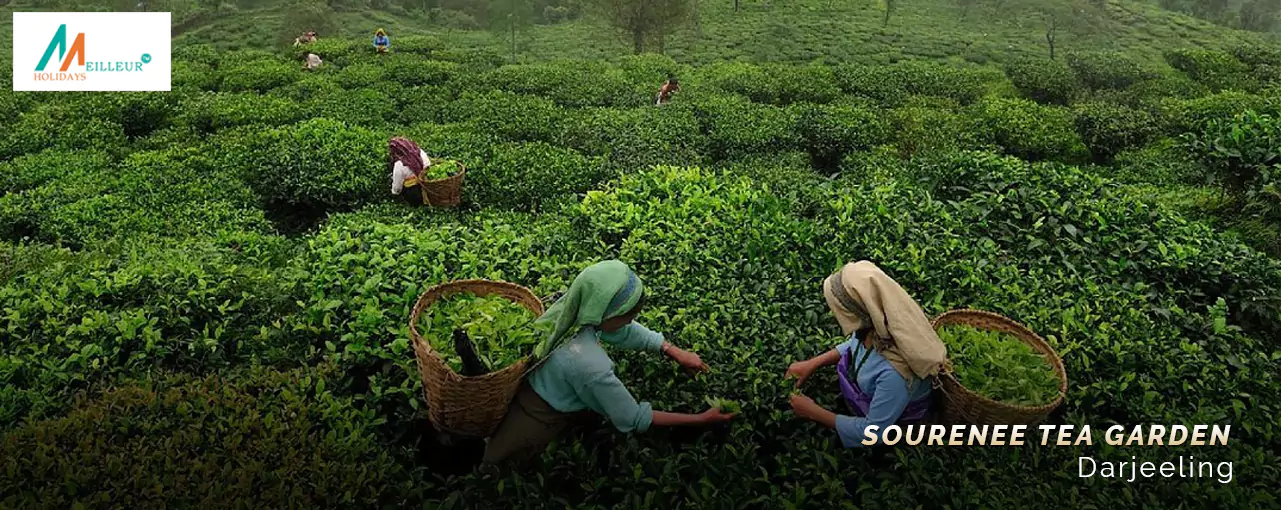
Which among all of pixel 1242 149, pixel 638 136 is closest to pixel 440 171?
pixel 638 136

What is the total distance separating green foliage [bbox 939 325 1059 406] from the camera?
3.65 m

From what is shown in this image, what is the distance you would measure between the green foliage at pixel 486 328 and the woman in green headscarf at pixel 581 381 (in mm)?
191

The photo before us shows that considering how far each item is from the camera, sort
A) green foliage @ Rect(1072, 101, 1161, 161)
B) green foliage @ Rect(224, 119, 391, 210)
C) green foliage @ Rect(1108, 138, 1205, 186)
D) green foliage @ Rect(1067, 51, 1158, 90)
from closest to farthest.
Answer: green foliage @ Rect(224, 119, 391, 210) → green foliage @ Rect(1108, 138, 1205, 186) → green foliage @ Rect(1072, 101, 1161, 161) → green foliage @ Rect(1067, 51, 1158, 90)

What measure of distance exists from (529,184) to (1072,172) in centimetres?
586

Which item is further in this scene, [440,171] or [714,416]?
[440,171]

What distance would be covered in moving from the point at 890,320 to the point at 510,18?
109 feet

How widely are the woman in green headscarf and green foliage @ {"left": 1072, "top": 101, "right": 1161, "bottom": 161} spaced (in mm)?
11638

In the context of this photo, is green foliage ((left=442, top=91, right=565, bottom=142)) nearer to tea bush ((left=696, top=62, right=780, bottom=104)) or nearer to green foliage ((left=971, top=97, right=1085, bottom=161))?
tea bush ((left=696, top=62, right=780, bottom=104))

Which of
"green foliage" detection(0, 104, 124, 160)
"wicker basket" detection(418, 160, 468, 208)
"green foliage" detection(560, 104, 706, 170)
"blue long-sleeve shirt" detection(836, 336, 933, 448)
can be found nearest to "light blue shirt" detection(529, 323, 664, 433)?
"blue long-sleeve shirt" detection(836, 336, 933, 448)

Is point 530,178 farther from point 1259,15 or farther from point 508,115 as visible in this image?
point 1259,15

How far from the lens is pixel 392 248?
5355 millimetres

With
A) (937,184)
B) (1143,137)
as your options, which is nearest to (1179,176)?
(1143,137)

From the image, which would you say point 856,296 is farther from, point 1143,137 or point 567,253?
point 1143,137

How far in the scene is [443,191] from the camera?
7648 mm
